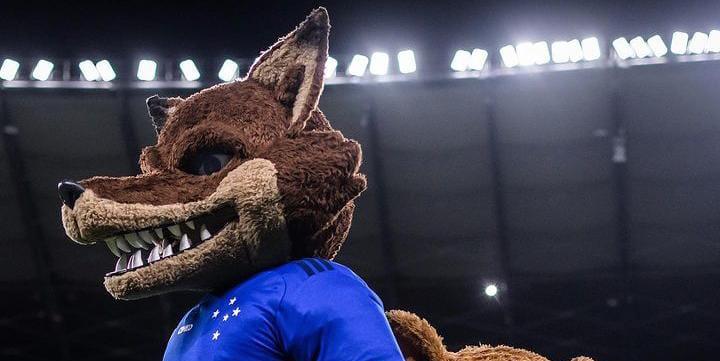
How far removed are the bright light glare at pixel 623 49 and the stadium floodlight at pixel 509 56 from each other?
83 centimetres

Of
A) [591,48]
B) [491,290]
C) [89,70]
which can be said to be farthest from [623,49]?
[89,70]

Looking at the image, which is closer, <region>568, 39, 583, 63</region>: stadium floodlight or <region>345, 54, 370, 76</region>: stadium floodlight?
<region>568, 39, 583, 63</region>: stadium floodlight

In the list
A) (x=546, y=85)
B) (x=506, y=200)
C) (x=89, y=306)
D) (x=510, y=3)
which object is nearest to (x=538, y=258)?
(x=506, y=200)

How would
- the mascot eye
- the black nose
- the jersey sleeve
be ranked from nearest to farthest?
1. the jersey sleeve
2. the black nose
3. the mascot eye

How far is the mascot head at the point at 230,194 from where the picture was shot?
1557 millimetres

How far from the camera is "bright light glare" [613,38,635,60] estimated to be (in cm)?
720

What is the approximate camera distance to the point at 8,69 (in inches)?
281

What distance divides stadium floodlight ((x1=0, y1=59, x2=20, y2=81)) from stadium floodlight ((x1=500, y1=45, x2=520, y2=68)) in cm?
414

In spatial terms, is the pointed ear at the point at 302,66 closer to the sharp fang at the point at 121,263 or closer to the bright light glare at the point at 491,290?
the sharp fang at the point at 121,263

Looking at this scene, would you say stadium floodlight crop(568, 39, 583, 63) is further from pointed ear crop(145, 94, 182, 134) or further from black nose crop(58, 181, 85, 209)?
black nose crop(58, 181, 85, 209)

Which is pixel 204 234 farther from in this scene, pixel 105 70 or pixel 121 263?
pixel 105 70

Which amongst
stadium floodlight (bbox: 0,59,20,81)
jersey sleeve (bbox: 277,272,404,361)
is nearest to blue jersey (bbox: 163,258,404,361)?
jersey sleeve (bbox: 277,272,404,361)

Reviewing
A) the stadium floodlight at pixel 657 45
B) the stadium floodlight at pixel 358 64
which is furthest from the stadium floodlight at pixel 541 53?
the stadium floodlight at pixel 358 64

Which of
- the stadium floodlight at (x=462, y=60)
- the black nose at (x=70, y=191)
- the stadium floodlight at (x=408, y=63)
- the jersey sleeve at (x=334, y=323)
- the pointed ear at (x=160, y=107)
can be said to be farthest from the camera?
the stadium floodlight at (x=408, y=63)
